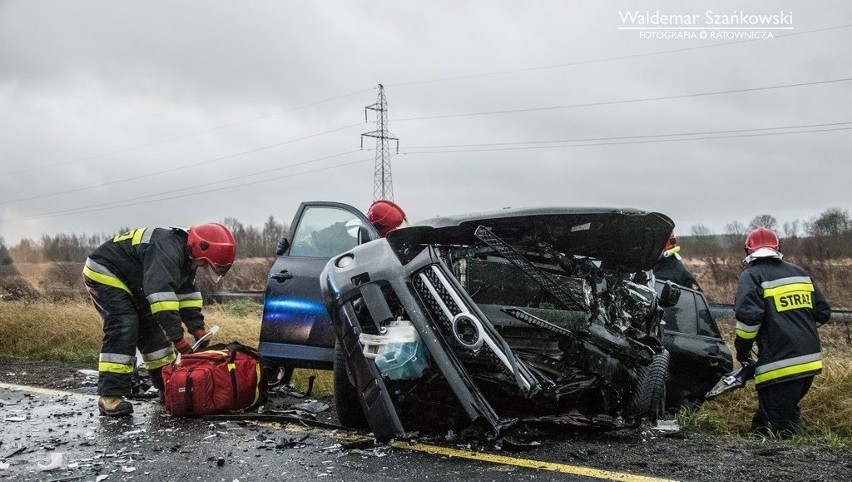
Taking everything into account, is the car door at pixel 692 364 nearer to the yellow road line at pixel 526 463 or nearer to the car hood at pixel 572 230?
the car hood at pixel 572 230

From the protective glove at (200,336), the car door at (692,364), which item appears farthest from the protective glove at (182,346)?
the car door at (692,364)

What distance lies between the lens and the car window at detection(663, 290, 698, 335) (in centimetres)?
563

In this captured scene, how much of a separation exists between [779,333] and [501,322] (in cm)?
248

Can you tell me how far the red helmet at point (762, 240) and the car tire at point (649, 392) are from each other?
1.69 metres

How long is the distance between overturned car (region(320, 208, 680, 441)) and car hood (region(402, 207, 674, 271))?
0.04ft

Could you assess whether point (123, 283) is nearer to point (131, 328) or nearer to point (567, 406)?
point (131, 328)

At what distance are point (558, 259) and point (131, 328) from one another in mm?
3296

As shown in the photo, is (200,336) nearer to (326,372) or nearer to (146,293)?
(146,293)

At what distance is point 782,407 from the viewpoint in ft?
16.7

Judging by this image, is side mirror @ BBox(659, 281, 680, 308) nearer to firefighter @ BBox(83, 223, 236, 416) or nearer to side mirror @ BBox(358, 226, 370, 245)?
side mirror @ BBox(358, 226, 370, 245)

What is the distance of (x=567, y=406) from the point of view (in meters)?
4.14

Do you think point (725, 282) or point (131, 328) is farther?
point (725, 282)

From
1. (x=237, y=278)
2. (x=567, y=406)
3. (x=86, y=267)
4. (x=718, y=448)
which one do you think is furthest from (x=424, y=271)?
(x=237, y=278)

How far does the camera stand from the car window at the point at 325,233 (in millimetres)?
5898
